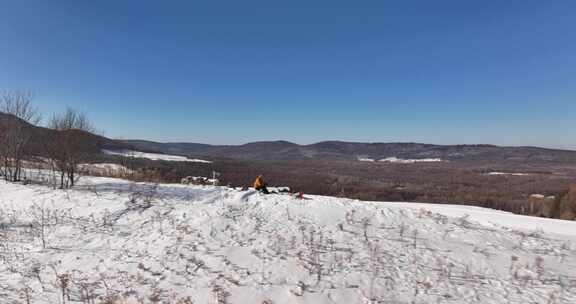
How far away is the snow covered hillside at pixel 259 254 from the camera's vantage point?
5.01 metres

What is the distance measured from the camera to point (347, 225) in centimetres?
828

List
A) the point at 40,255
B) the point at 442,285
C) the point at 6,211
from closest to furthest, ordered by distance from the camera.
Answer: the point at 442,285 → the point at 40,255 → the point at 6,211

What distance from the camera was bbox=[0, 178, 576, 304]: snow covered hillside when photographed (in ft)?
16.4

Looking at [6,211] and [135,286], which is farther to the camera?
[6,211]

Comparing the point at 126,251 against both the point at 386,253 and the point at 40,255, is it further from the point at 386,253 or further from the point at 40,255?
the point at 386,253

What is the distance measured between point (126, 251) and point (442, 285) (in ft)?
19.8

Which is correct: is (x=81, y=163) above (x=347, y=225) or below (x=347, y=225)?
above

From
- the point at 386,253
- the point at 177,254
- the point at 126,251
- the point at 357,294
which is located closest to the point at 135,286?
the point at 177,254

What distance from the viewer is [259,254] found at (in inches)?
249

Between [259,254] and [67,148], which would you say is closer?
[259,254]

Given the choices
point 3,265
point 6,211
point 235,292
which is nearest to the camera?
point 235,292

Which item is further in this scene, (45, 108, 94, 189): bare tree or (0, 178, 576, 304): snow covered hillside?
(45, 108, 94, 189): bare tree

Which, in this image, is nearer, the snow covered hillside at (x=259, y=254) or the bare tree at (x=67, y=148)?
the snow covered hillside at (x=259, y=254)

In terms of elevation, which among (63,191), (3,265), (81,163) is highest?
(81,163)
